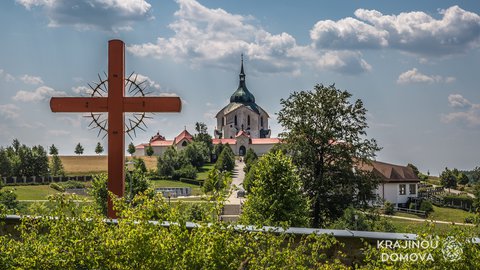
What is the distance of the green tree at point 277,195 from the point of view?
61.2 feet

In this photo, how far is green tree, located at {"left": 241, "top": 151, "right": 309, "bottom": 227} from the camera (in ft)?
61.2

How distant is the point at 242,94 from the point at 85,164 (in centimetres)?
6237

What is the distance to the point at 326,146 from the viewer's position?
29859 millimetres

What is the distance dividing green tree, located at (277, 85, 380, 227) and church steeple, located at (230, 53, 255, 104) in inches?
4232

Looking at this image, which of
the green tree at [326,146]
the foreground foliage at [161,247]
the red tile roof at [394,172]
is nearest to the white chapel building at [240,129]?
the red tile roof at [394,172]

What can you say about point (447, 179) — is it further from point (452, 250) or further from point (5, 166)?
point (452, 250)

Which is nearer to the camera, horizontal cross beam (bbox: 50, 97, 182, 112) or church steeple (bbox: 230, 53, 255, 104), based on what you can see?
horizontal cross beam (bbox: 50, 97, 182, 112)

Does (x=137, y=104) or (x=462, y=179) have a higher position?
(x=137, y=104)

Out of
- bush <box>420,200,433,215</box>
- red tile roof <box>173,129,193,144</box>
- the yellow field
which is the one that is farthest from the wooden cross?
red tile roof <box>173,129,193,144</box>

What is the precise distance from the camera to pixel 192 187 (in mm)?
67250

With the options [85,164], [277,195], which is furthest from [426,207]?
[85,164]

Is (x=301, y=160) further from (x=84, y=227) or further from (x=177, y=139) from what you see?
(x=177, y=139)

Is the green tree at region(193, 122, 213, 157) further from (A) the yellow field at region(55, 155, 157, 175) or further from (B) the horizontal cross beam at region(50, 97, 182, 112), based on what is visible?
(B) the horizontal cross beam at region(50, 97, 182, 112)

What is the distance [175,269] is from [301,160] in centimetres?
2417
